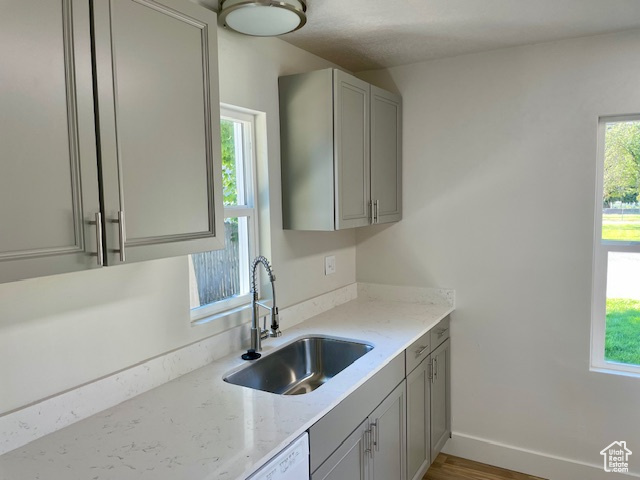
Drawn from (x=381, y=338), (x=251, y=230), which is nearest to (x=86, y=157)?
(x=251, y=230)

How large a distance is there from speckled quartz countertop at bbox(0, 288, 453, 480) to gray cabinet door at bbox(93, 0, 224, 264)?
543mm

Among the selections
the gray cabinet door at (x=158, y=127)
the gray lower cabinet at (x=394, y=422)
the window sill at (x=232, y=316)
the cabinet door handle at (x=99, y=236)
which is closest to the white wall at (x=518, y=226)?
the gray lower cabinet at (x=394, y=422)

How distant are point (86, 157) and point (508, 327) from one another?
2497 millimetres

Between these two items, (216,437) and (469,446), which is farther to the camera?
(469,446)

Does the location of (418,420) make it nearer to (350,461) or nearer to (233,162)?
(350,461)

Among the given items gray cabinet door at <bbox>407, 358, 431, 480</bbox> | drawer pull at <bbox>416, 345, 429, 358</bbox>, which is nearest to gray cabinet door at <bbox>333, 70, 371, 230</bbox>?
drawer pull at <bbox>416, 345, 429, 358</bbox>

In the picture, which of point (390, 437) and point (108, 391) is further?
point (390, 437)

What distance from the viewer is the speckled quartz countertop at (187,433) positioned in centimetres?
125

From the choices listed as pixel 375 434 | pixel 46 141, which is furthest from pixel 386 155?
pixel 46 141

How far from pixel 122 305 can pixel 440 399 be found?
6.43ft

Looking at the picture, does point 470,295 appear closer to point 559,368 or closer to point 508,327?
point 508,327

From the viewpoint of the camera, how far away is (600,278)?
2.67m

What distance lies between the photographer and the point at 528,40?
2.59m

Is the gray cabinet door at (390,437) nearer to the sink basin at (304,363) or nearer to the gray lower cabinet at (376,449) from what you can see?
the gray lower cabinet at (376,449)
